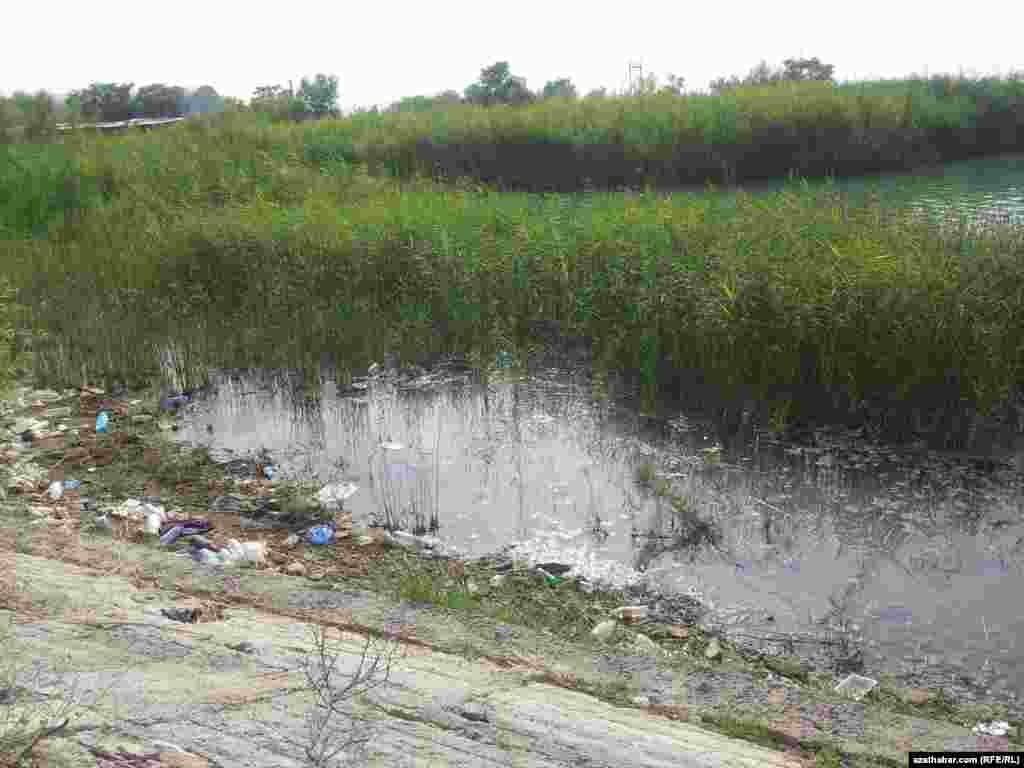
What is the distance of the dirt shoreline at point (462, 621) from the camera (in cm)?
308

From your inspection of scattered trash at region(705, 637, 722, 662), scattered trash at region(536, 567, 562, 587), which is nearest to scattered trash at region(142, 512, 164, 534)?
scattered trash at region(536, 567, 562, 587)

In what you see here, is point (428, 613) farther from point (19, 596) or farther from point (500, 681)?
point (19, 596)

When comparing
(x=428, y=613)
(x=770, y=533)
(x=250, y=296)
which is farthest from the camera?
(x=250, y=296)

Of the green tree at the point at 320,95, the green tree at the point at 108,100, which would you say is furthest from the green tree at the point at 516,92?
the green tree at the point at 108,100

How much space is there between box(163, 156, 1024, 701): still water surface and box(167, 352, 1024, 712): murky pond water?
0.04 ft

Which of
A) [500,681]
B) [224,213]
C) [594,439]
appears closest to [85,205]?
[224,213]

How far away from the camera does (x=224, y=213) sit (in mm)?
11008

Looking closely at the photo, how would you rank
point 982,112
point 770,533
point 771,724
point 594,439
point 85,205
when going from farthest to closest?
1. point 982,112
2. point 85,205
3. point 594,439
4. point 770,533
5. point 771,724

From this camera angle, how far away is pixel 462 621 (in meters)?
3.78

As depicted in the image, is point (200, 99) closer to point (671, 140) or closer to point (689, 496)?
point (671, 140)

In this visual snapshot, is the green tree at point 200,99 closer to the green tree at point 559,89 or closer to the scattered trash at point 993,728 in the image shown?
the green tree at point 559,89

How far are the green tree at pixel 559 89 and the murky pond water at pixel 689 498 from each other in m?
17.7

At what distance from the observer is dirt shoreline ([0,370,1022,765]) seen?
308cm

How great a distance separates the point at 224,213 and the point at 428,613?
8297 millimetres
